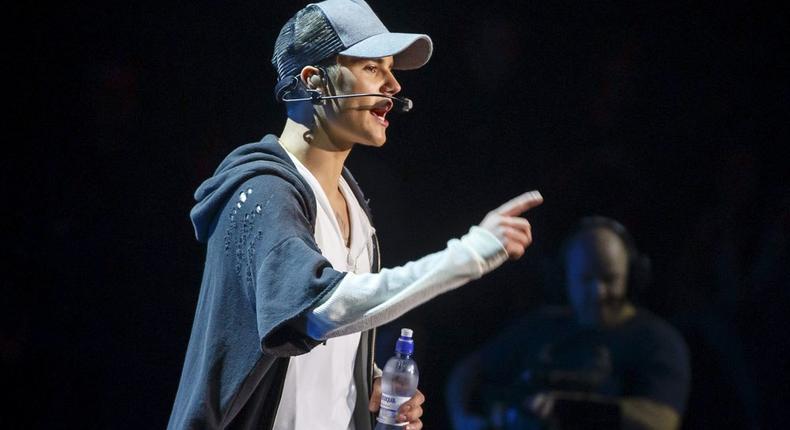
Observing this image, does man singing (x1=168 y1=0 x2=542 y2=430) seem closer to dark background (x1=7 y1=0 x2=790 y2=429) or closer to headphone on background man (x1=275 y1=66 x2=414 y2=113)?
headphone on background man (x1=275 y1=66 x2=414 y2=113)

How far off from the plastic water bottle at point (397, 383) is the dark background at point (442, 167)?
3.00 ft

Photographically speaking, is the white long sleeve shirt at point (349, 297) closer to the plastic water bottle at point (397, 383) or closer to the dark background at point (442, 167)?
the plastic water bottle at point (397, 383)

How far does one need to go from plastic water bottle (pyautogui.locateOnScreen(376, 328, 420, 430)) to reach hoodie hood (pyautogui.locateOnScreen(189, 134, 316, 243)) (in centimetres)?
32

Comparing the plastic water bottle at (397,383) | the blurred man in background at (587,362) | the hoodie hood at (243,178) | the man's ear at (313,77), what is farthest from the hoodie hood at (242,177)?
the blurred man in background at (587,362)

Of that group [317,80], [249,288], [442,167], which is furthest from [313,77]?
[442,167]

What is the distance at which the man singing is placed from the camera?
1211 mm

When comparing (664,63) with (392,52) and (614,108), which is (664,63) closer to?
(614,108)

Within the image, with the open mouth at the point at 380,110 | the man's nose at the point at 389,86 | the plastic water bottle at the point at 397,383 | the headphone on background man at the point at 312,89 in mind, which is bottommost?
the plastic water bottle at the point at 397,383

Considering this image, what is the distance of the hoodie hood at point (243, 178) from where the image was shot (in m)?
1.41

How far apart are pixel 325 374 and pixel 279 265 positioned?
0.34m

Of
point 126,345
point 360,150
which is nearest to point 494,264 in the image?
point 360,150

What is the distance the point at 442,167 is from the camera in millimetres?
2574

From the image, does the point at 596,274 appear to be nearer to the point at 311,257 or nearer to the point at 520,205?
the point at 520,205

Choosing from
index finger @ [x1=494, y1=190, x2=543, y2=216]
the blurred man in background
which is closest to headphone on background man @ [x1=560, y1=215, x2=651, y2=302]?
the blurred man in background
